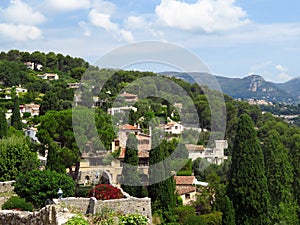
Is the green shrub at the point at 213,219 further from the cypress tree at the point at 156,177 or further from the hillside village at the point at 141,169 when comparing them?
the cypress tree at the point at 156,177

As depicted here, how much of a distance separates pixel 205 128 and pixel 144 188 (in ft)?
63.4

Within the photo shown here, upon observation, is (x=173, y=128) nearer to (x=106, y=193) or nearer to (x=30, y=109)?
(x=30, y=109)

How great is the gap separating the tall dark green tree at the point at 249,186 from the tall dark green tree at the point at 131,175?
11.5ft

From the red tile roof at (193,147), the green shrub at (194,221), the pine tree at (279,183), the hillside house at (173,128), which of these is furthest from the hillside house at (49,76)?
the green shrub at (194,221)

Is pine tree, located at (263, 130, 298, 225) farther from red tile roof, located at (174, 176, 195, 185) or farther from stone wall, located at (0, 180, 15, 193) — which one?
stone wall, located at (0, 180, 15, 193)

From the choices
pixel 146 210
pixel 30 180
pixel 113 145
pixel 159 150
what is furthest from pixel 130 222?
pixel 113 145

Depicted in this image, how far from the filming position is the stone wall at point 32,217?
7.79 metres

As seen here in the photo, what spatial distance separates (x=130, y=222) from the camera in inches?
344

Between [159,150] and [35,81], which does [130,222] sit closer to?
[159,150]

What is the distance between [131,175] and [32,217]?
8240 mm

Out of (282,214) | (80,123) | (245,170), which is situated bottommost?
(282,214)

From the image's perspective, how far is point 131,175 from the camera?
16.2 m

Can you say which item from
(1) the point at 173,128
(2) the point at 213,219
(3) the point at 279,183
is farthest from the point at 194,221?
(1) the point at 173,128

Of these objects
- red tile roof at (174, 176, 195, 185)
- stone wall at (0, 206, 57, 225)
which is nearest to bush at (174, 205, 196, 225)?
red tile roof at (174, 176, 195, 185)
